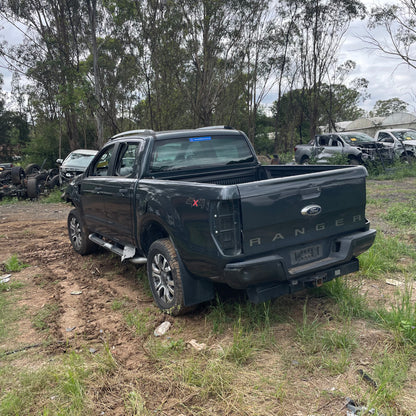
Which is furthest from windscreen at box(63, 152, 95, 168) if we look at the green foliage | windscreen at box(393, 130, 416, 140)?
the green foliage

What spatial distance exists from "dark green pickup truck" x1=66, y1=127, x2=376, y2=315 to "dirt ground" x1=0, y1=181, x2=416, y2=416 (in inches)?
18.1

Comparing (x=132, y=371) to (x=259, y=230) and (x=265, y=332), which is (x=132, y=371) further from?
(x=259, y=230)

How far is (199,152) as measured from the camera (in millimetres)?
4898

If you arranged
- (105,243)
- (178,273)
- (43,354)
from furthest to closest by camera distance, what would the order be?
(105,243) < (178,273) < (43,354)

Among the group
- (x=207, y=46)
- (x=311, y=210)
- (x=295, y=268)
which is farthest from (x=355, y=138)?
(x=295, y=268)

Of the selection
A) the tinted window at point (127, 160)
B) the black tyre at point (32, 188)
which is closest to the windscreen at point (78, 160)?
the black tyre at point (32, 188)

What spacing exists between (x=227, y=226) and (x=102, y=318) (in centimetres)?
192

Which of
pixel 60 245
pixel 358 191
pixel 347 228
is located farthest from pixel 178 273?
pixel 60 245

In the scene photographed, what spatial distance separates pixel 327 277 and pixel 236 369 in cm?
125

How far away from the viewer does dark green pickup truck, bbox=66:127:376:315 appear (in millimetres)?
3244

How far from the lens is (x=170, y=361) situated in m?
3.26

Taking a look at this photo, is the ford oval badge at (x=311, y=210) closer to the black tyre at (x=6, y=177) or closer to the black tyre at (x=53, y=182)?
the black tyre at (x=53, y=182)

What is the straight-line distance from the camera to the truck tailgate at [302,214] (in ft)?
10.7

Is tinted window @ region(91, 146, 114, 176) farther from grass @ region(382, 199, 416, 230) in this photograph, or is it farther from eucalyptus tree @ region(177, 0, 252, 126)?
eucalyptus tree @ region(177, 0, 252, 126)
